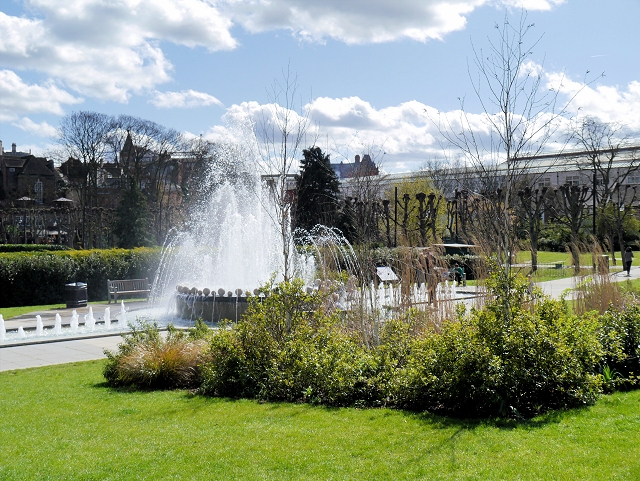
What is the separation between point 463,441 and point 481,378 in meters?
0.95

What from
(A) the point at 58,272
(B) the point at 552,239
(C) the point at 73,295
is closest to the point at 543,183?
(B) the point at 552,239

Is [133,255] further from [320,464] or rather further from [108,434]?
[320,464]

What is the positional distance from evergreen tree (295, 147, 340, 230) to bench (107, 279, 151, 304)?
15.0 metres

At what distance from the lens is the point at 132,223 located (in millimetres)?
39531

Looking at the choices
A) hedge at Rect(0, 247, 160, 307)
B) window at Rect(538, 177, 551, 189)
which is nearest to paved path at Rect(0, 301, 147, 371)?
hedge at Rect(0, 247, 160, 307)

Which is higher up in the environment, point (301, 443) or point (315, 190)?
point (315, 190)

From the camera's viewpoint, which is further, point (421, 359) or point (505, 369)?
point (421, 359)

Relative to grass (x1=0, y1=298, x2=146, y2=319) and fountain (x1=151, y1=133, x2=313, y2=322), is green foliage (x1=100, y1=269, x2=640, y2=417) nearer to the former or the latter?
fountain (x1=151, y1=133, x2=313, y2=322)

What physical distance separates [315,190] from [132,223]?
1228 centimetres

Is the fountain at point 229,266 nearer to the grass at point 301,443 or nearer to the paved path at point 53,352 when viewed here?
the paved path at point 53,352

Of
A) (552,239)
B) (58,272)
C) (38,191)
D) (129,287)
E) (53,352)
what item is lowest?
(53,352)

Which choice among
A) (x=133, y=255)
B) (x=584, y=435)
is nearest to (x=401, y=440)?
(x=584, y=435)

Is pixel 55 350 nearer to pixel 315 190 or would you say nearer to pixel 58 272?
pixel 58 272

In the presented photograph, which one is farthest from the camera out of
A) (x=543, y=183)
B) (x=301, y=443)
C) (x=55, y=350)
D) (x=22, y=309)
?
(x=543, y=183)
